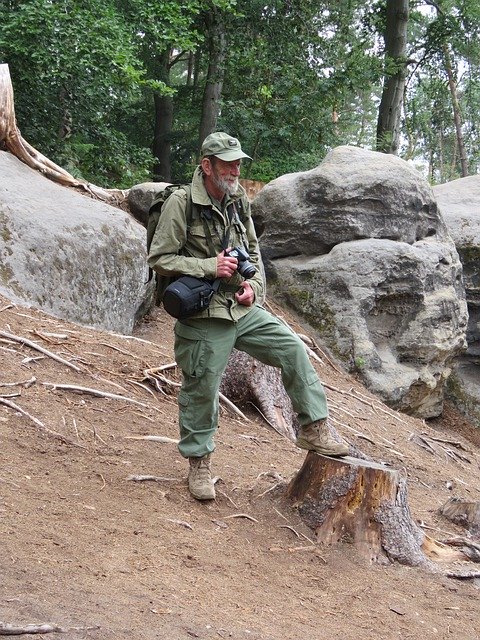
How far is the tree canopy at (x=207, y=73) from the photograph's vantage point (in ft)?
38.7

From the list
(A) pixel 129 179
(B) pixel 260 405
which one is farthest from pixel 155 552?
(A) pixel 129 179

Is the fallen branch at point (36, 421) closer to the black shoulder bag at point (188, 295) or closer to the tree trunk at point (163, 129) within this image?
the black shoulder bag at point (188, 295)

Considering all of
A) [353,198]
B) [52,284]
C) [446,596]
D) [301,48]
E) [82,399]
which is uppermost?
[301,48]

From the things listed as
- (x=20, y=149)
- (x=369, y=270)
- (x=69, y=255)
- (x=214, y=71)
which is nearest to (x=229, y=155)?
(x=69, y=255)

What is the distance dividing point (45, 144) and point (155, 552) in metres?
10.7

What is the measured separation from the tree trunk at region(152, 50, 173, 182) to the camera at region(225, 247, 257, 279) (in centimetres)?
1503

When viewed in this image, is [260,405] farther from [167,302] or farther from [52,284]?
[167,302]

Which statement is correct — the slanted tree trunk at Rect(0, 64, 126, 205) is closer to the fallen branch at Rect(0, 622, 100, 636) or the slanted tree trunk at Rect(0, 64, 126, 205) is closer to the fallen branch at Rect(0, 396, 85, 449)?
the fallen branch at Rect(0, 396, 85, 449)

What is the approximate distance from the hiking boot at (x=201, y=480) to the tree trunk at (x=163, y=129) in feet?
49.5

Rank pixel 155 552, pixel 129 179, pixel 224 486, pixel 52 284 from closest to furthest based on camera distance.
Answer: pixel 155 552 < pixel 224 486 < pixel 52 284 < pixel 129 179

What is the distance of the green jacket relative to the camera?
4480mm

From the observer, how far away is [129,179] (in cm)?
1541

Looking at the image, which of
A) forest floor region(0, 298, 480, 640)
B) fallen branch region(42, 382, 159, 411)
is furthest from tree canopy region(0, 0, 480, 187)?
fallen branch region(42, 382, 159, 411)

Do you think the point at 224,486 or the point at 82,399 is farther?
the point at 82,399
